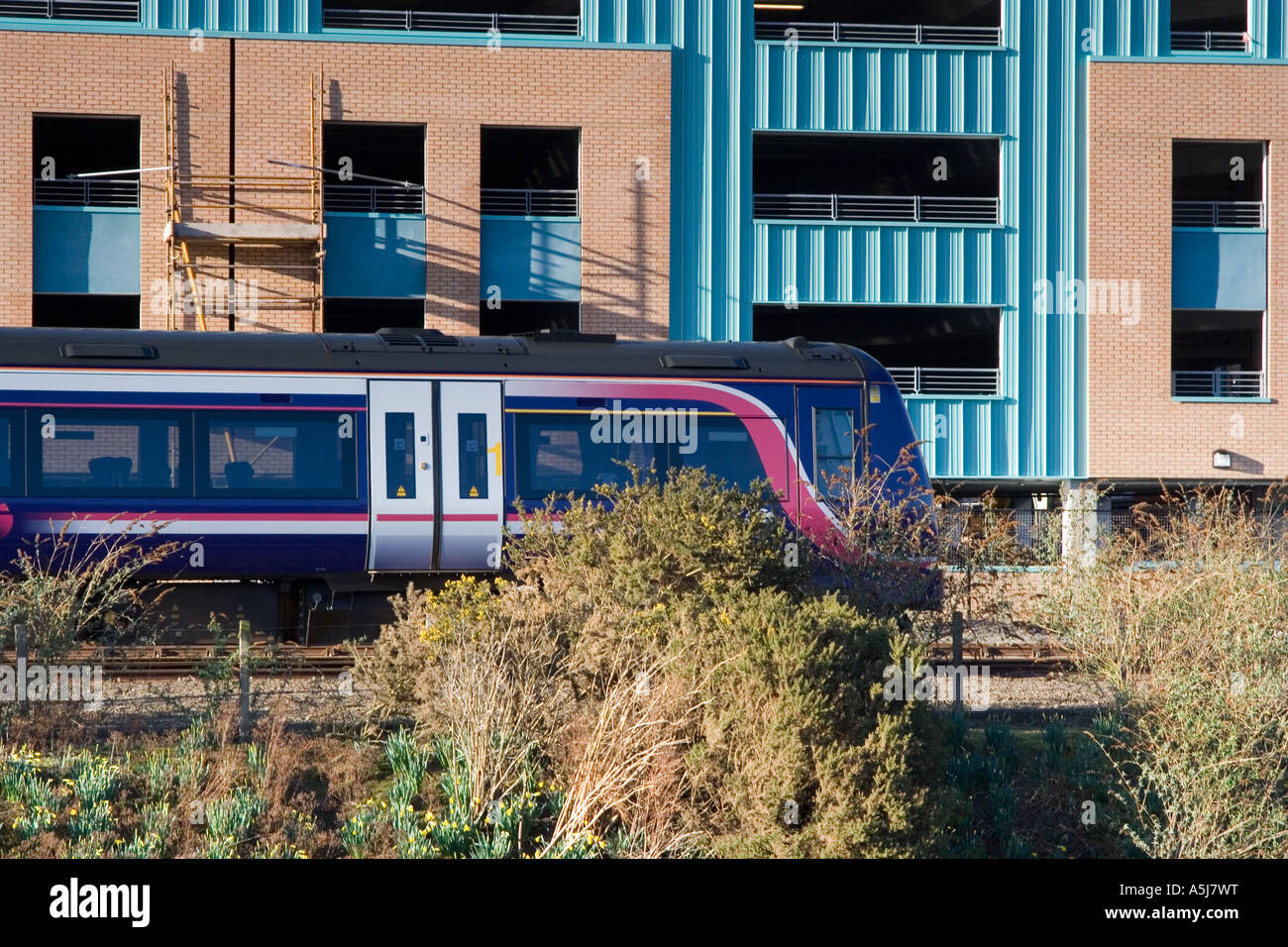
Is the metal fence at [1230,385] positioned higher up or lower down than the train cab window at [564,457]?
higher up

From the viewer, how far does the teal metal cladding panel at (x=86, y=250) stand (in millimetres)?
24641

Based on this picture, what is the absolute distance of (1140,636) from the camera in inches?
422

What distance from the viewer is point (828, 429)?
50.4ft

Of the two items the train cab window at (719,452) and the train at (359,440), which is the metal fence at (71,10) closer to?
the train at (359,440)

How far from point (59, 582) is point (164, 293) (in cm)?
1520

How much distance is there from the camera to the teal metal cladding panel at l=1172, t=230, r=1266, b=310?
2662 cm

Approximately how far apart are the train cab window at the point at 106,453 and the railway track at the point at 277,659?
5.49ft

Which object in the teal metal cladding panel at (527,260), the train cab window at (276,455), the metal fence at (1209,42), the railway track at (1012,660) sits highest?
the metal fence at (1209,42)

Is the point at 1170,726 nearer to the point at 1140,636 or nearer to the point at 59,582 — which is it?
the point at 1140,636

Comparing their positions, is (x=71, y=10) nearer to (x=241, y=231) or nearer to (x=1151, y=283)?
(x=241, y=231)

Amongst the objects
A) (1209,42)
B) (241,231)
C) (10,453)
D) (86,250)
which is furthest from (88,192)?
(1209,42)

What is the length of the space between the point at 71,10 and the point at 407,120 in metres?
6.67

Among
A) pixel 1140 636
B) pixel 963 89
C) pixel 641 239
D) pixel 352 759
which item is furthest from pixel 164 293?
pixel 1140 636

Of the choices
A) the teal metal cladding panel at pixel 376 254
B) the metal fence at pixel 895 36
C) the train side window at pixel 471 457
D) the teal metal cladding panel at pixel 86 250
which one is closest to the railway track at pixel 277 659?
the train side window at pixel 471 457
